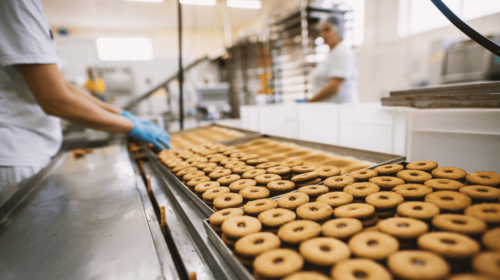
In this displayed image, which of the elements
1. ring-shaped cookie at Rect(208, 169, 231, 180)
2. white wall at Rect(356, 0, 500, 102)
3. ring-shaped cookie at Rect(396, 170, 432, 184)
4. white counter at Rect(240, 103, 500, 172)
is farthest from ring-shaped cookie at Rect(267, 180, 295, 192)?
white wall at Rect(356, 0, 500, 102)

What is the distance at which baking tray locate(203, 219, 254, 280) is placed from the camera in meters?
0.57

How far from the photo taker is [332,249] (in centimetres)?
63

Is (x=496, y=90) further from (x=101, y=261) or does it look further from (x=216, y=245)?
(x=101, y=261)

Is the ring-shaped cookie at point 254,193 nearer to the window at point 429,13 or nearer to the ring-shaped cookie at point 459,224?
the ring-shaped cookie at point 459,224

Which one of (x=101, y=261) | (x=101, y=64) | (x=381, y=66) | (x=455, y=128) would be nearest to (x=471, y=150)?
(x=455, y=128)

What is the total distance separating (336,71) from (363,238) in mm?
2598

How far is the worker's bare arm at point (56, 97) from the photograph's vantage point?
1.37 metres

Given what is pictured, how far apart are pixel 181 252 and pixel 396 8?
337 inches

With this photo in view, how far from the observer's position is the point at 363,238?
25.8 inches

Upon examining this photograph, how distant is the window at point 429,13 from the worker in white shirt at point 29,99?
696 cm

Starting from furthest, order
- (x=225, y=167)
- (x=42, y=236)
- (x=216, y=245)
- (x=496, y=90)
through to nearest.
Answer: (x=225, y=167) < (x=496, y=90) < (x=42, y=236) < (x=216, y=245)

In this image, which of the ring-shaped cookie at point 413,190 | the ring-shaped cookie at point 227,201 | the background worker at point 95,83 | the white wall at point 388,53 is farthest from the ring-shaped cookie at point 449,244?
the white wall at point 388,53

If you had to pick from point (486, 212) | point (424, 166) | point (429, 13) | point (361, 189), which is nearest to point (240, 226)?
point (361, 189)

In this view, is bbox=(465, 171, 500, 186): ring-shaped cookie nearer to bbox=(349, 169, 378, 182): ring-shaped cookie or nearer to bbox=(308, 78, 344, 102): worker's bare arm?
bbox=(349, 169, 378, 182): ring-shaped cookie
